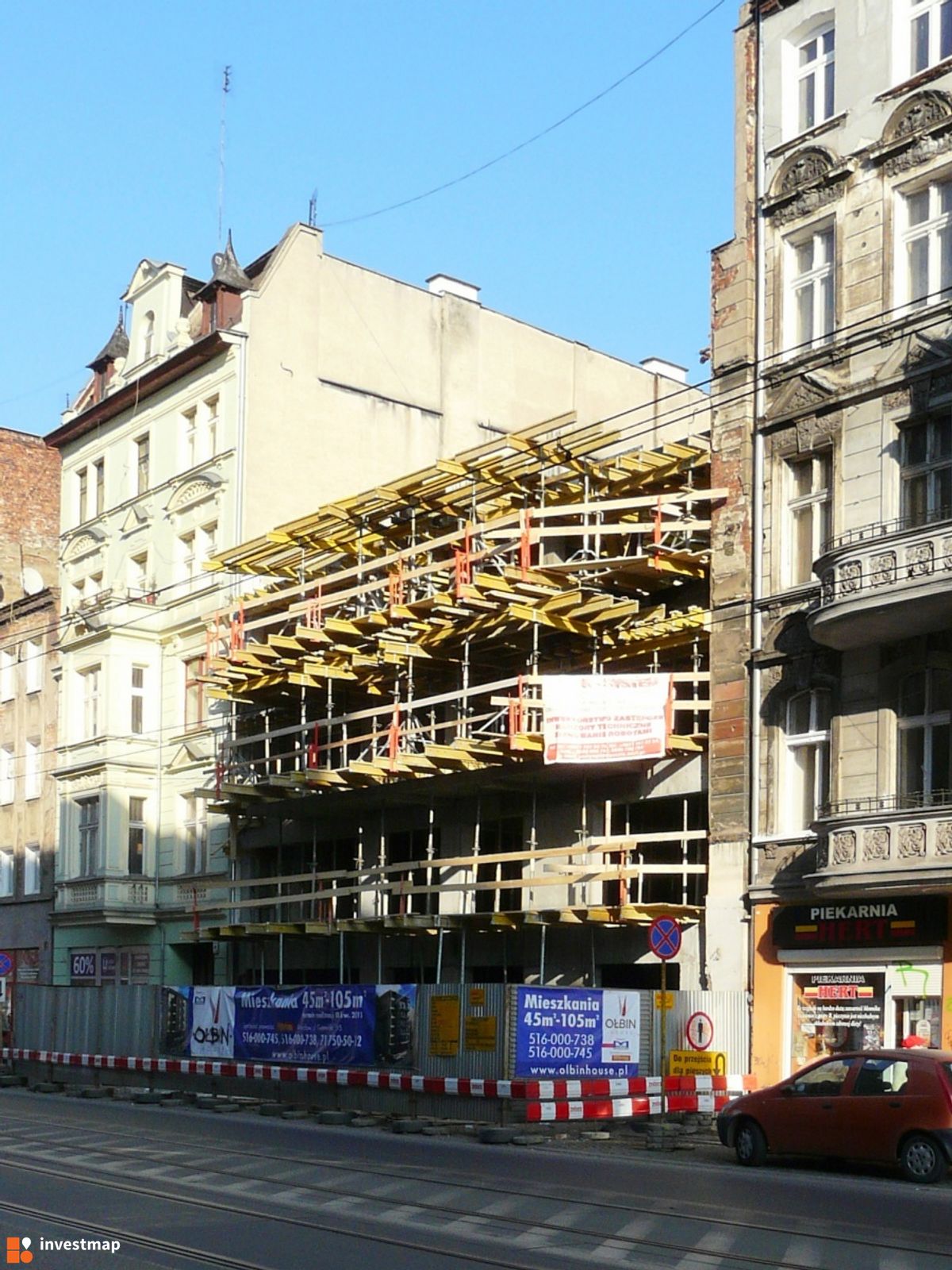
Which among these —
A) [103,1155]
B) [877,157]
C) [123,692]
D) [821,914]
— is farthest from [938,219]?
[123,692]

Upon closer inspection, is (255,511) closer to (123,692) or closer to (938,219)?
(123,692)

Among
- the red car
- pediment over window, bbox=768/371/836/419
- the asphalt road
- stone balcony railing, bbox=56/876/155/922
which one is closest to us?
the asphalt road

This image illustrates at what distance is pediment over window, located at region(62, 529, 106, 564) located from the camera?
4947 centimetres

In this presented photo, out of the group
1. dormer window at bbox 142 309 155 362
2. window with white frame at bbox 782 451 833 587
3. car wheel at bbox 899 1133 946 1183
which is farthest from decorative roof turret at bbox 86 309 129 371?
car wheel at bbox 899 1133 946 1183

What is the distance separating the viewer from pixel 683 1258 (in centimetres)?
1246

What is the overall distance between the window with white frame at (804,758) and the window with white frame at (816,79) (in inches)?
391

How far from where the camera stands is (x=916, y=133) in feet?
93.8

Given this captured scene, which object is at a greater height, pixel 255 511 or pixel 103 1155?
pixel 255 511

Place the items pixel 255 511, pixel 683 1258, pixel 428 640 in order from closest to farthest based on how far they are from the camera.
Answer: pixel 683 1258 < pixel 428 640 < pixel 255 511

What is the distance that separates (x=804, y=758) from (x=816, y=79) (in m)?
11.8

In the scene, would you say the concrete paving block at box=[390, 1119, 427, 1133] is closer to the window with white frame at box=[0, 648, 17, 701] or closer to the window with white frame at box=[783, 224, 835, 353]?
the window with white frame at box=[783, 224, 835, 353]

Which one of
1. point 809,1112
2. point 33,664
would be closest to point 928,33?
point 809,1112

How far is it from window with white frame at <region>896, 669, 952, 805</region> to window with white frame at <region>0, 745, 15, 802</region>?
1274 inches

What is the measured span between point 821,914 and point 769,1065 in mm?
2698
